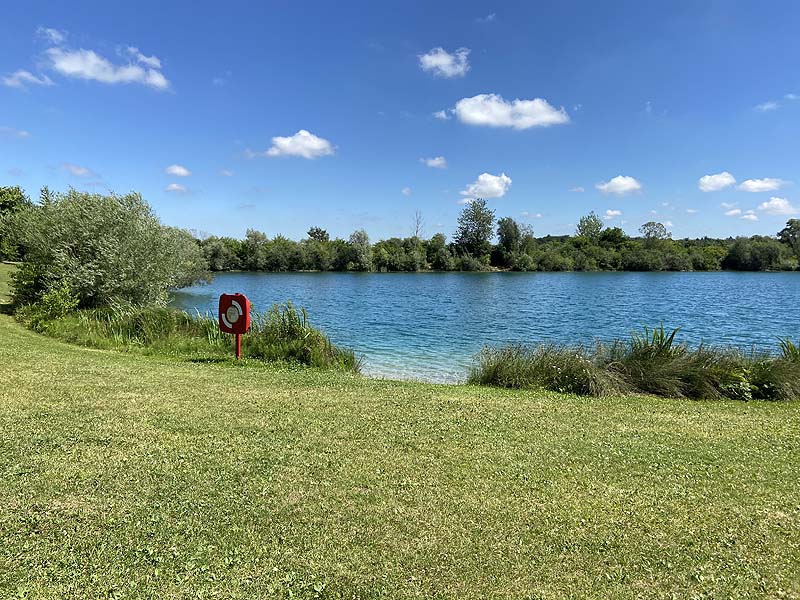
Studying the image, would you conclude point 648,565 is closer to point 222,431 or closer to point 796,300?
point 222,431

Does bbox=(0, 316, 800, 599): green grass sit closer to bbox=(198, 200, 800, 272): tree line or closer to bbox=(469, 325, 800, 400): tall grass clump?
bbox=(469, 325, 800, 400): tall grass clump

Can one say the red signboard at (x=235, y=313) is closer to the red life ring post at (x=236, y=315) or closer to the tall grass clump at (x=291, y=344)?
the red life ring post at (x=236, y=315)

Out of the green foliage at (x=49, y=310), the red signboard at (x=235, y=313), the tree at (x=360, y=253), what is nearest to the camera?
the red signboard at (x=235, y=313)

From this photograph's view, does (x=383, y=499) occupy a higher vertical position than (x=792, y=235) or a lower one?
lower

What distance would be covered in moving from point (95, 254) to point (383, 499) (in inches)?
731

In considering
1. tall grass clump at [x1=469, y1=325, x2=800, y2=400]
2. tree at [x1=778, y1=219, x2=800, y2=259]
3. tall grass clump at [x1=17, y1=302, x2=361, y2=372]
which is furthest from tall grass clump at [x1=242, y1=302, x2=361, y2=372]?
tree at [x1=778, y1=219, x2=800, y2=259]

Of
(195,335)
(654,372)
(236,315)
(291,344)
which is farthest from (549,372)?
(195,335)

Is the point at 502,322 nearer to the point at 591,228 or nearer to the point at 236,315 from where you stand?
the point at 236,315

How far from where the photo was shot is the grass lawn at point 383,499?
312 centimetres

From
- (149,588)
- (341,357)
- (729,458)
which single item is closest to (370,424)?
A: (149,588)

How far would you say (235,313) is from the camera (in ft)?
35.5

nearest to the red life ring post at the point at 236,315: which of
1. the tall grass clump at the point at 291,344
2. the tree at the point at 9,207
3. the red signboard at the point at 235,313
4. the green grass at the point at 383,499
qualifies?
the red signboard at the point at 235,313

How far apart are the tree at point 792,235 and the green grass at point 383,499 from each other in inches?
4399

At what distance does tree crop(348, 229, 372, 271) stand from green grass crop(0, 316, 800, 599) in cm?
8514
